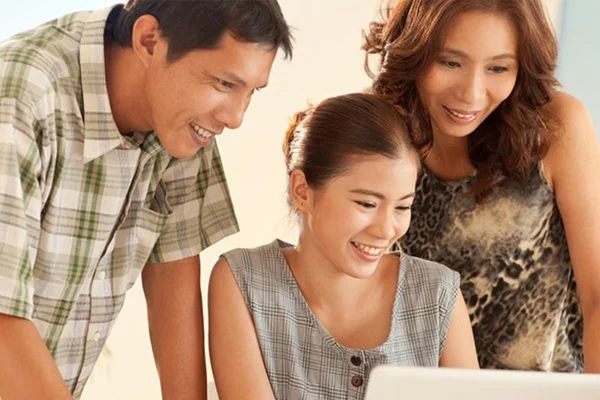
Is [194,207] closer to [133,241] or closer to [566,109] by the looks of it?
[133,241]

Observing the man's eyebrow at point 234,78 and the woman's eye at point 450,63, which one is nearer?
the man's eyebrow at point 234,78

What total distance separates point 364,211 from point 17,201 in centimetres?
59

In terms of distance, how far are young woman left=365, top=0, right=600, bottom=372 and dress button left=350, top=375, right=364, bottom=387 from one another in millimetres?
309

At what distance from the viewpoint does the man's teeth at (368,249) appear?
1.85m

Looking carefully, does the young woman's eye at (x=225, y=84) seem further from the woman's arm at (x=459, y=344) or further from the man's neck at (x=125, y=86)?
the woman's arm at (x=459, y=344)

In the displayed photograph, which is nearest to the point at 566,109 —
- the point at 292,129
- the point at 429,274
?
the point at 429,274

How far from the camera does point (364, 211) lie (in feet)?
6.01

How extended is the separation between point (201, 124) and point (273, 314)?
0.41m

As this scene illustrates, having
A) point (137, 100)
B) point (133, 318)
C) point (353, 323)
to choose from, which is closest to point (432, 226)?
point (353, 323)

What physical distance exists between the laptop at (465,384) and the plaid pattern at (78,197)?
626 mm

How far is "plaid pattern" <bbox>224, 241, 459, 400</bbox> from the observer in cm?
184

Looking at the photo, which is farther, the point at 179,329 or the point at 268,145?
the point at 268,145

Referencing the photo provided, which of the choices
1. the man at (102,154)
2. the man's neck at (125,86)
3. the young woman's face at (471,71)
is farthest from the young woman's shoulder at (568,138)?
the man's neck at (125,86)

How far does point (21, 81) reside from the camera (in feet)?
4.98
